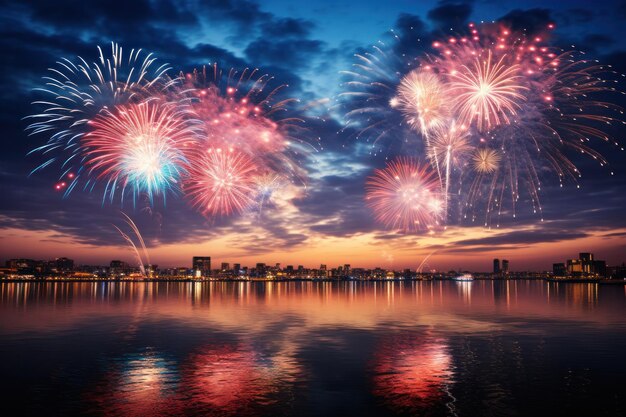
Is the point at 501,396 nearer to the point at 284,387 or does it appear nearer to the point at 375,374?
the point at 375,374

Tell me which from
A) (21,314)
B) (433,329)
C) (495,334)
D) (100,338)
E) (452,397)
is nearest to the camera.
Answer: (452,397)

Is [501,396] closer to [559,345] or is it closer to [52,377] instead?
[559,345]

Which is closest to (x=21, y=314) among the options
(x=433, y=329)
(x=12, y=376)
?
(x=12, y=376)

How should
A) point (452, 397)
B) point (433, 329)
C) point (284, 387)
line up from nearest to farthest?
point (452, 397) < point (284, 387) < point (433, 329)

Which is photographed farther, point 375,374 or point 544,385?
point 375,374

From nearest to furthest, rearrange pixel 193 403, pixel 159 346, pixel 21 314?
pixel 193 403, pixel 159 346, pixel 21 314

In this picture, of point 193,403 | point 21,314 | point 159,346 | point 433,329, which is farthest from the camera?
point 21,314

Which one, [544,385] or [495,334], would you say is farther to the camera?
[495,334]

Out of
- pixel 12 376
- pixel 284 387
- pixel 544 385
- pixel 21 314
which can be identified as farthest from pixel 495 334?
pixel 21 314
